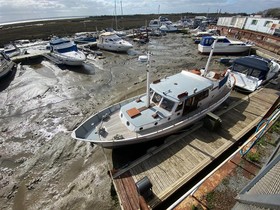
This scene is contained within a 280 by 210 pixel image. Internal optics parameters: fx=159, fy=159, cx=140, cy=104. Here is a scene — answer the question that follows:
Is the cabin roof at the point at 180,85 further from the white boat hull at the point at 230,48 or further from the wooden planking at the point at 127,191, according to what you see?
the white boat hull at the point at 230,48

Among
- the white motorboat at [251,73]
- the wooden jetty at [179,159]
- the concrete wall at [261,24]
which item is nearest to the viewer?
the wooden jetty at [179,159]

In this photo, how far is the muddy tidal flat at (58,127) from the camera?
6.94 meters

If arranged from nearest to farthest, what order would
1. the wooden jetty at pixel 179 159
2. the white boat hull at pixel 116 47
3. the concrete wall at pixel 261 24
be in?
the wooden jetty at pixel 179 159 → the white boat hull at pixel 116 47 → the concrete wall at pixel 261 24

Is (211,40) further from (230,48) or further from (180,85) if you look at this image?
(180,85)

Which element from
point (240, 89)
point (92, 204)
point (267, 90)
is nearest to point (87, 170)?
point (92, 204)

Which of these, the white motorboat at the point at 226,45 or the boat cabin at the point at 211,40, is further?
the boat cabin at the point at 211,40

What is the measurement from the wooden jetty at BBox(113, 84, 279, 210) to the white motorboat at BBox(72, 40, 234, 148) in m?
0.78

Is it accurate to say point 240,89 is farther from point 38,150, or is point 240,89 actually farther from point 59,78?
point 59,78

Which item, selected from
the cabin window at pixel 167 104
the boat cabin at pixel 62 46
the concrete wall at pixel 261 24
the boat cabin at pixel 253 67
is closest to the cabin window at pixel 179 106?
the cabin window at pixel 167 104

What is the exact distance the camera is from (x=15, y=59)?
69.7ft

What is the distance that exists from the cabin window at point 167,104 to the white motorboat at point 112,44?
1909 cm

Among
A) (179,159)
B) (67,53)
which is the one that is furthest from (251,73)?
(67,53)

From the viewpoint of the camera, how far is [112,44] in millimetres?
25000

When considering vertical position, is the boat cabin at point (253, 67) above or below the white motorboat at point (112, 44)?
above
